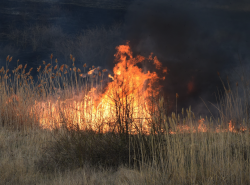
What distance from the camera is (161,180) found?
276 centimetres

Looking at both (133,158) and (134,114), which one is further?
(134,114)

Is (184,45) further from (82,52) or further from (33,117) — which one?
(82,52)

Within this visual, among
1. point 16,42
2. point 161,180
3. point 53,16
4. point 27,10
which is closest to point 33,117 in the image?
point 161,180

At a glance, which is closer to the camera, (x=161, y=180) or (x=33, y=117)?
(x=161, y=180)

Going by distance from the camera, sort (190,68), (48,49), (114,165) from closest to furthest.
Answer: (114,165) → (190,68) → (48,49)

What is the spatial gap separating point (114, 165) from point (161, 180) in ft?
3.57

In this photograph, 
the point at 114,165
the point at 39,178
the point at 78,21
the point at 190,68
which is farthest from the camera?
the point at 78,21

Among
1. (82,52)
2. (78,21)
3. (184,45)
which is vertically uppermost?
(78,21)

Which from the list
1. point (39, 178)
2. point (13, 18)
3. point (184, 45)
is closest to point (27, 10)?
point (13, 18)

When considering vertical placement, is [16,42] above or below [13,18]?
below

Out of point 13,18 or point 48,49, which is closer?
point 48,49

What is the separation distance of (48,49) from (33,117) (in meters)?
15.4

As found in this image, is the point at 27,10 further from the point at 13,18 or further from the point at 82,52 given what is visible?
the point at 82,52

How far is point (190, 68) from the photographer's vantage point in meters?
7.68
